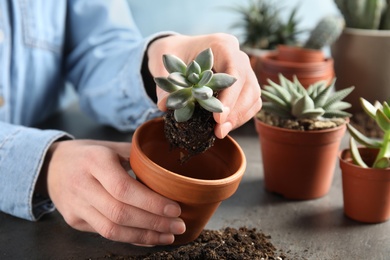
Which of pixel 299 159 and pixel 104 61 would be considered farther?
pixel 104 61

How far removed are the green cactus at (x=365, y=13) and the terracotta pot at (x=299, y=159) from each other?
0.61 meters

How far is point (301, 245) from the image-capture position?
807 mm

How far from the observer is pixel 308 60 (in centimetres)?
136

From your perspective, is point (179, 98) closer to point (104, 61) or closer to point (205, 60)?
point (205, 60)

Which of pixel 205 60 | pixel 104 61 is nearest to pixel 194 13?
pixel 104 61

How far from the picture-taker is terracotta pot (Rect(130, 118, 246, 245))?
0.69 metres

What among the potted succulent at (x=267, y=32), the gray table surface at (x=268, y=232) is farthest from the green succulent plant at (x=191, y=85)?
the potted succulent at (x=267, y=32)

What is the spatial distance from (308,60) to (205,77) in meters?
0.76

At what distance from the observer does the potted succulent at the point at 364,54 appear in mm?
1392

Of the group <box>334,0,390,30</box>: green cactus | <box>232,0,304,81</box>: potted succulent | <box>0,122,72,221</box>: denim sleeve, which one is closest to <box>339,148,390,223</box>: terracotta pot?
<box>0,122,72,221</box>: denim sleeve

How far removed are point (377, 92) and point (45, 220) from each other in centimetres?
93

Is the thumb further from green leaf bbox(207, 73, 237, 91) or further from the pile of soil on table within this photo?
the pile of soil on table

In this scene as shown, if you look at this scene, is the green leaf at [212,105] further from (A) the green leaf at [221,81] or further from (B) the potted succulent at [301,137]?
(B) the potted succulent at [301,137]

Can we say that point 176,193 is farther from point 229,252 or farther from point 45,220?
point 45,220
